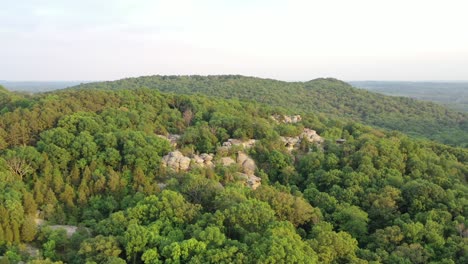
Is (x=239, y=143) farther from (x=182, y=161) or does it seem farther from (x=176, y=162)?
(x=176, y=162)

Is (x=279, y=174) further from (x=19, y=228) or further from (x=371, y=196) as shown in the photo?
(x=19, y=228)

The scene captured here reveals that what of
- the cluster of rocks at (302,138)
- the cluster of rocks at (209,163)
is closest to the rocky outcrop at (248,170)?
the cluster of rocks at (209,163)

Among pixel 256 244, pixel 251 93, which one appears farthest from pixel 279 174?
pixel 251 93

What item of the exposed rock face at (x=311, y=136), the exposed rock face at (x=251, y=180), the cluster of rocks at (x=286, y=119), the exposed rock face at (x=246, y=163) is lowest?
the exposed rock face at (x=251, y=180)

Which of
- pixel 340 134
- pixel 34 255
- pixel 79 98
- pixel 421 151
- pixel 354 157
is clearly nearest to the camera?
pixel 34 255

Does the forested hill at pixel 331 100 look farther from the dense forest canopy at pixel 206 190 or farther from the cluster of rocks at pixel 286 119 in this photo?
the dense forest canopy at pixel 206 190

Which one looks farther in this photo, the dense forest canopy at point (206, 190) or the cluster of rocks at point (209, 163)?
the cluster of rocks at point (209, 163)

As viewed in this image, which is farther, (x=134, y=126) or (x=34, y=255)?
(x=134, y=126)

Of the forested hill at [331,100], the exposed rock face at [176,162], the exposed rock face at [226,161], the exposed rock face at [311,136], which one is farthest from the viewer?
the forested hill at [331,100]
